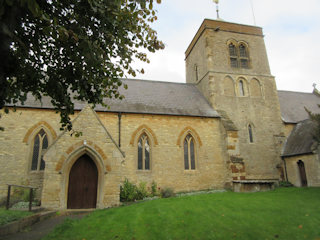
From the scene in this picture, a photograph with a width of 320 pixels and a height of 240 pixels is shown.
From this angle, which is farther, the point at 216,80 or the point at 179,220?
the point at 216,80

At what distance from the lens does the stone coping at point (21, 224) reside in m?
7.12

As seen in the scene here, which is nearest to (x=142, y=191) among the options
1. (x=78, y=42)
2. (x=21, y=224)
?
(x=21, y=224)

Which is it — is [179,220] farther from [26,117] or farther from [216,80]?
[216,80]

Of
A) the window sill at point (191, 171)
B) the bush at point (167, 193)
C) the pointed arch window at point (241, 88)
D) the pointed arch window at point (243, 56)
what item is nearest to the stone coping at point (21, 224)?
the bush at point (167, 193)

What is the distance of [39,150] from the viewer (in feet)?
47.8

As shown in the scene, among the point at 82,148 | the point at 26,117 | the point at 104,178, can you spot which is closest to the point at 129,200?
the point at 104,178

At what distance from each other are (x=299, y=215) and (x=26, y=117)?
15527mm

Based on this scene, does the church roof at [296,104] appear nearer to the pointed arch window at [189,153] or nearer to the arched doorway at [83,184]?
the pointed arch window at [189,153]

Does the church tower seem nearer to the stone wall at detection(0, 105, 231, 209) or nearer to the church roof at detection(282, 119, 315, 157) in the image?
the church roof at detection(282, 119, 315, 157)

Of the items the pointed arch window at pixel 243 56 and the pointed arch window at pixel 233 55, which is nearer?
the pointed arch window at pixel 233 55

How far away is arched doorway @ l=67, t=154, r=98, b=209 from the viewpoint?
1199cm

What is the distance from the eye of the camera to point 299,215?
28.4ft

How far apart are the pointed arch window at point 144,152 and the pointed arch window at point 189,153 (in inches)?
112

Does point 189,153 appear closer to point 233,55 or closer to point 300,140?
point 300,140
